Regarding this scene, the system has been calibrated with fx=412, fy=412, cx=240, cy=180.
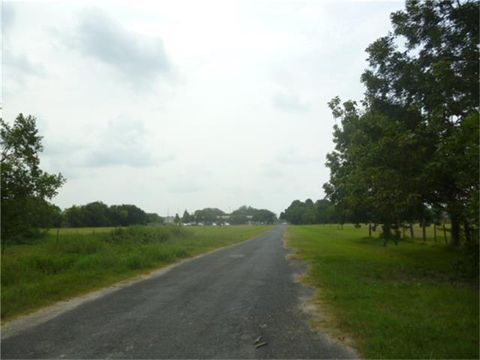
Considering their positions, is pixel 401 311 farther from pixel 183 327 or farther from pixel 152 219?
pixel 152 219

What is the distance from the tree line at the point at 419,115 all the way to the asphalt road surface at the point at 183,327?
4.65 m

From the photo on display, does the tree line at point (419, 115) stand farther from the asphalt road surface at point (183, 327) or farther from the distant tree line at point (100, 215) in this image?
the distant tree line at point (100, 215)

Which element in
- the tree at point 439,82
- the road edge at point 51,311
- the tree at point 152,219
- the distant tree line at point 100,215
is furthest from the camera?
the tree at point 152,219

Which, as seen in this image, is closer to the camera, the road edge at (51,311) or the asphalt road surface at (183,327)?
the asphalt road surface at (183,327)

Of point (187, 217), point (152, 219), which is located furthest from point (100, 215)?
point (187, 217)

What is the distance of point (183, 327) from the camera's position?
7715 millimetres

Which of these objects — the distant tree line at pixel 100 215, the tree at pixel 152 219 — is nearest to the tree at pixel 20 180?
the distant tree line at pixel 100 215

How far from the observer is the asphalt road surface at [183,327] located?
633 centimetres

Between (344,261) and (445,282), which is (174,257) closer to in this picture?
(344,261)

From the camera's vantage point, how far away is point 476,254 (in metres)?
10.2

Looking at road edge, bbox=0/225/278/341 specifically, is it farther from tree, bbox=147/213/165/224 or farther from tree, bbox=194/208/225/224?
tree, bbox=194/208/225/224

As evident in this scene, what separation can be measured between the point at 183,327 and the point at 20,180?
9364 mm

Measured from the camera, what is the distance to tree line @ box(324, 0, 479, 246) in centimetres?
1188

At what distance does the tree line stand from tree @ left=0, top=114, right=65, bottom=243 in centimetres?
1142
